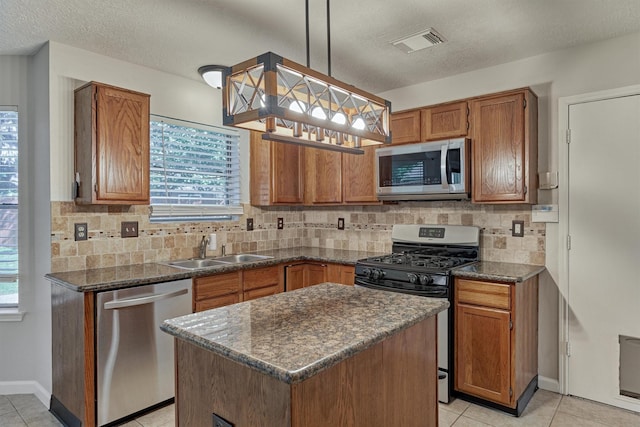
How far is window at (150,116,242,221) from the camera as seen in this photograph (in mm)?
3344

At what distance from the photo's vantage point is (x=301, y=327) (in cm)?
147

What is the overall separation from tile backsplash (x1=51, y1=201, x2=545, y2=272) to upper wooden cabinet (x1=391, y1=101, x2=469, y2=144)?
2.08 ft

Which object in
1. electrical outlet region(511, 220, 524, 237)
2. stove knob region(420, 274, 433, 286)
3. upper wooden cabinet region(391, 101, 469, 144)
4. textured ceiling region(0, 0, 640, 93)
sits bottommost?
stove knob region(420, 274, 433, 286)

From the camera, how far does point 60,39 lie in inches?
105

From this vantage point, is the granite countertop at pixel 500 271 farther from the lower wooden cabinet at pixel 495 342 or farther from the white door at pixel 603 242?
the white door at pixel 603 242

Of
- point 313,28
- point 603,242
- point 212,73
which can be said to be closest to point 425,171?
point 603,242

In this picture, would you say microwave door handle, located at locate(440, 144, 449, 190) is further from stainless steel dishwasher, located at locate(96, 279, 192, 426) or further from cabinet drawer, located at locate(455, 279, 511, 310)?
stainless steel dishwasher, located at locate(96, 279, 192, 426)

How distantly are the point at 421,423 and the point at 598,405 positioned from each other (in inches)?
71.0

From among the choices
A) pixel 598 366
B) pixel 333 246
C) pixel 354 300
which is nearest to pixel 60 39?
pixel 354 300

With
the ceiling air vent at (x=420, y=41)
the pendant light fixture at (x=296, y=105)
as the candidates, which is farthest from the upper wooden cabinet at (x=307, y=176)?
the pendant light fixture at (x=296, y=105)

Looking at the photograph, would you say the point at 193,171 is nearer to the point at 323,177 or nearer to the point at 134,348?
the point at 323,177

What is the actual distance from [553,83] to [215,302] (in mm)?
3003

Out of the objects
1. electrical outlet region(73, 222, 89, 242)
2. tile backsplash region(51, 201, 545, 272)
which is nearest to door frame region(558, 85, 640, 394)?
tile backsplash region(51, 201, 545, 272)

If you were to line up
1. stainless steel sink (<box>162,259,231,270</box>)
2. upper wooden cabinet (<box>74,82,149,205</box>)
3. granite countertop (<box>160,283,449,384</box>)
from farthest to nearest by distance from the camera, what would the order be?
stainless steel sink (<box>162,259,231,270</box>), upper wooden cabinet (<box>74,82,149,205</box>), granite countertop (<box>160,283,449,384</box>)
